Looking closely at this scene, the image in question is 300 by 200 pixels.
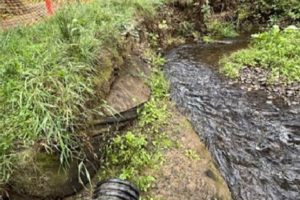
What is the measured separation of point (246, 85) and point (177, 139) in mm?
2258

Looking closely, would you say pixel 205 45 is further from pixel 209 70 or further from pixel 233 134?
pixel 233 134

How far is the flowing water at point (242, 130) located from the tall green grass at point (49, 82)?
4.79 ft

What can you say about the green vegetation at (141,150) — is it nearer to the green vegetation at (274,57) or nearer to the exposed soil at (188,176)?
the exposed soil at (188,176)

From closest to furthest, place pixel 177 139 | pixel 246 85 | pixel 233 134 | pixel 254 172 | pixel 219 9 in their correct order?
pixel 254 172 → pixel 177 139 → pixel 233 134 → pixel 246 85 → pixel 219 9

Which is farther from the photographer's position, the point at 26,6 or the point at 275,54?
the point at 26,6

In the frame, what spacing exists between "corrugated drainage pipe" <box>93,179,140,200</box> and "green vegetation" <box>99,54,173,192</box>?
220 millimetres

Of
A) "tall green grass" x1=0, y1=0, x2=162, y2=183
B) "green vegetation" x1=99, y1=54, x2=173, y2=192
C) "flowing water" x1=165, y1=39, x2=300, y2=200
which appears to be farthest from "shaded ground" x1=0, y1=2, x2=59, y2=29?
"green vegetation" x1=99, y1=54, x2=173, y2=192

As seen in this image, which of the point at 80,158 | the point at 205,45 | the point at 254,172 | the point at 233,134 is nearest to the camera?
the point at 80,158

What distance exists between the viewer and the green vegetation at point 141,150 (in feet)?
11.7

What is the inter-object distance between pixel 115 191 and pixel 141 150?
757 mm

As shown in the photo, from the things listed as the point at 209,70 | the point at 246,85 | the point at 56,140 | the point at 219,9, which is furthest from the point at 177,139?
the point at 219,9

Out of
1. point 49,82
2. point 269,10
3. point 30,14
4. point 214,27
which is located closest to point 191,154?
point 49,82

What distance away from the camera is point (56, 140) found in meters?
3.00

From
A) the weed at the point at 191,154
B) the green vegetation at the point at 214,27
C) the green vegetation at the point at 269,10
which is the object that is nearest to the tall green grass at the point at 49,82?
the weed at the point at 191,154
